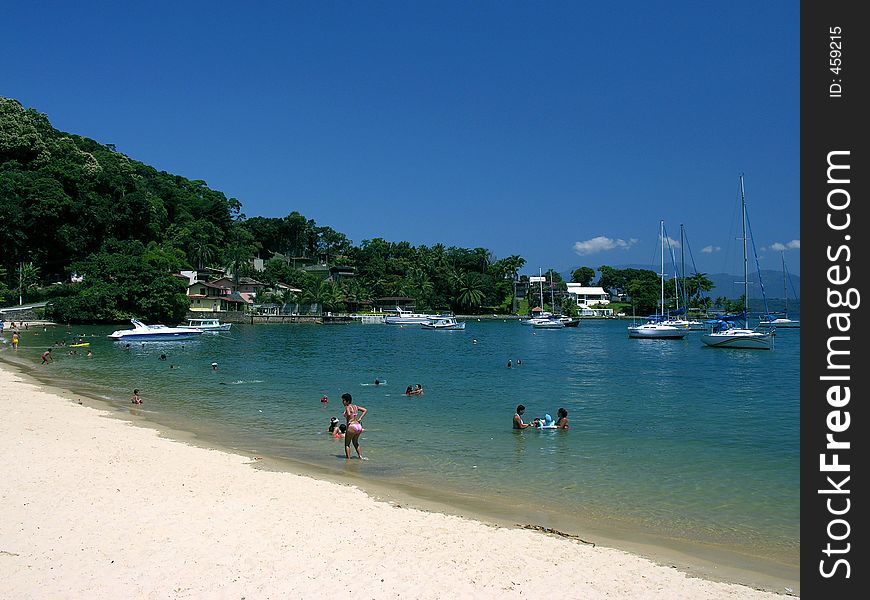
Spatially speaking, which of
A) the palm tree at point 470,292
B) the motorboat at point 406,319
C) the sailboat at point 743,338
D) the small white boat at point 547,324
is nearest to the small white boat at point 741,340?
the sailboat at point 743,338

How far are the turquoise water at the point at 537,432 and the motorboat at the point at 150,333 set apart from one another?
10425 millimetres

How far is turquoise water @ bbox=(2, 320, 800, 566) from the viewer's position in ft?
41.5

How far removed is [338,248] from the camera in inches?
6673

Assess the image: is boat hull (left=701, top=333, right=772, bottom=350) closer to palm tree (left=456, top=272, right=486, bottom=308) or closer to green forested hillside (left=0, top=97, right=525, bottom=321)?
green forested hillside (left=0, top=97, right=525, bottom=321)

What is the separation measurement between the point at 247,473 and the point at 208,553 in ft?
16.3

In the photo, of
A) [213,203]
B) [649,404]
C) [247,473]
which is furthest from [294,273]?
[247,473]

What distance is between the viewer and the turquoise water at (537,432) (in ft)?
41.5

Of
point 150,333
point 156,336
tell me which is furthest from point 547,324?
point 150,333

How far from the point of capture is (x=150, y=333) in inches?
2441

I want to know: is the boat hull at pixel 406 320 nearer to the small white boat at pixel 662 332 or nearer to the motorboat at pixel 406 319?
the motorboat at pixel 406 319

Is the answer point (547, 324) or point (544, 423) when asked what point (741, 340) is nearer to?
point (547, 324)

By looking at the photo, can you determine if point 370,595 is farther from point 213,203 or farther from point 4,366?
point 213,203

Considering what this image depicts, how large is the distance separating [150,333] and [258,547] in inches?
2320

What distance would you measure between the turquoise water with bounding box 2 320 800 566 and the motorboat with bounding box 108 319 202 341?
10425 millimetres
